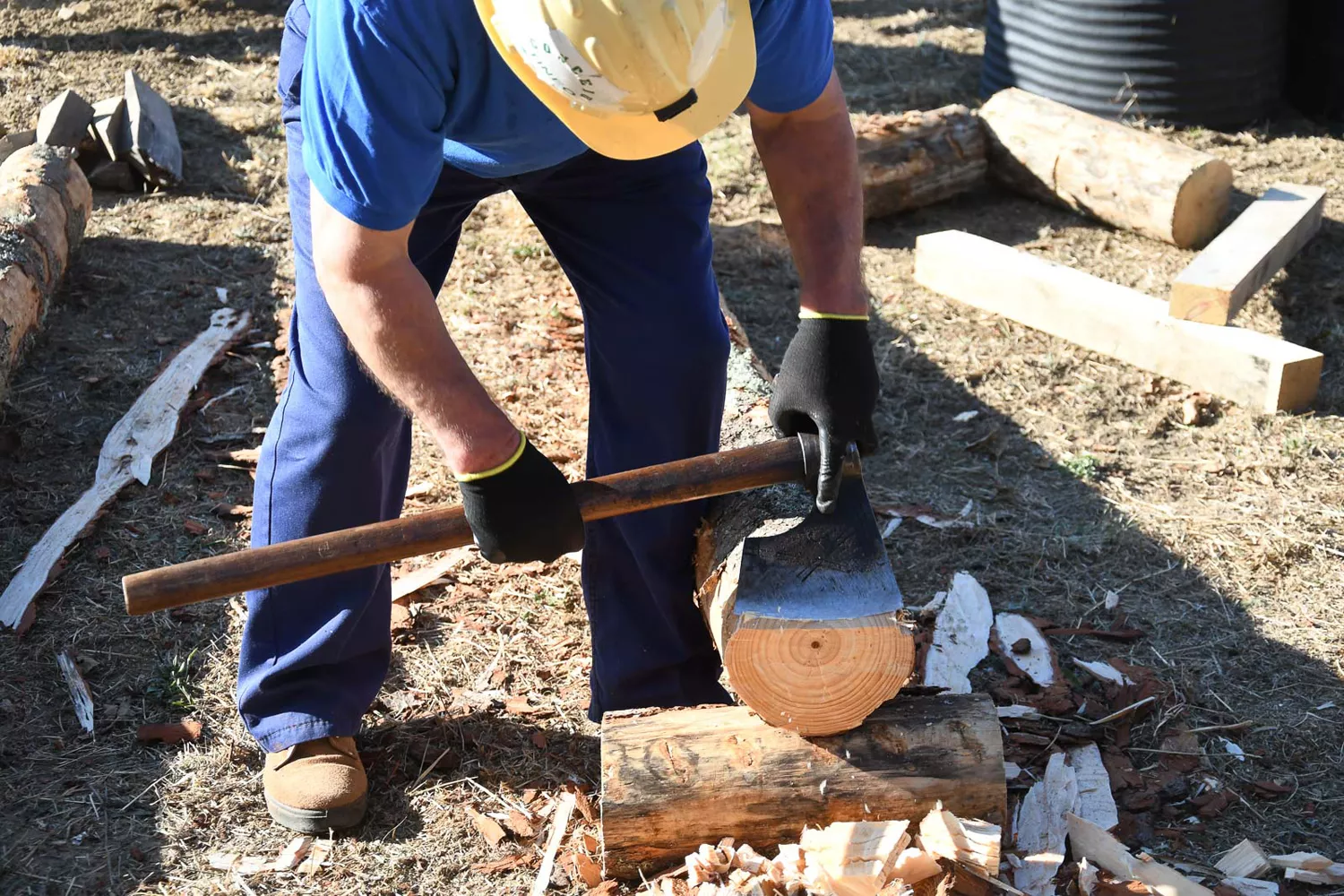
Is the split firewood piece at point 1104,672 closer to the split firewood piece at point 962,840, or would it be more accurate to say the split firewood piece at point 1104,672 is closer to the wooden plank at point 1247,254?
the split firewood piece at point 962,840

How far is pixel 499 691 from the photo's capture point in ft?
10.9

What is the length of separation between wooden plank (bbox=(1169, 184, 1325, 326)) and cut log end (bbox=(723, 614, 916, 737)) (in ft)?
9.01

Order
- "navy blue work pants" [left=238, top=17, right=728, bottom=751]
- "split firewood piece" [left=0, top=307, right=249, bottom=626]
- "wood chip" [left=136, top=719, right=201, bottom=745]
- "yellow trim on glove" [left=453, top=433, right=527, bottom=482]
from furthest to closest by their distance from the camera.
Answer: "split firewood piece" [left=0, top=307, right=249, bottom=626], "wood chip" [left=136, top=719, right=201, bottom=745], "navy blue work pants" [left=238, top=17, right=728, bottom=751], "yellow trim on glove" [left=453, top=433, right=527, bottom=482]

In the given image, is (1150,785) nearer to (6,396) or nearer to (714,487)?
(714,487)

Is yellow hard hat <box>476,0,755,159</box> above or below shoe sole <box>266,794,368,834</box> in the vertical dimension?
above

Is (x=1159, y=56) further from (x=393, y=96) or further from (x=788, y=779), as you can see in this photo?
(x=393, y=96)

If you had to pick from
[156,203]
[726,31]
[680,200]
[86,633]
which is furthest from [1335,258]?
[156,203]

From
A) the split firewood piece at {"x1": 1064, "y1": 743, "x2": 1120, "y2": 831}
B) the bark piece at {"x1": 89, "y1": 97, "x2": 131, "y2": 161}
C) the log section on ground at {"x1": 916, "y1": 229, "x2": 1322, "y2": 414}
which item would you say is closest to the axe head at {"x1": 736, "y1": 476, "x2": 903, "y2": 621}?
the split firewood piece at {"x1": 1064, "y1": 743, "x2": 1120, "y2": 831}

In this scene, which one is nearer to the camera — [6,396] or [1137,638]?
[1137,638]

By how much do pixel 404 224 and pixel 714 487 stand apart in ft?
2.66

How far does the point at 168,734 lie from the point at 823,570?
5.82 ft

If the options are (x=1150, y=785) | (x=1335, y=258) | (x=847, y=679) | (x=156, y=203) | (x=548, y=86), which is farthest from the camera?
(x=156, y=203)

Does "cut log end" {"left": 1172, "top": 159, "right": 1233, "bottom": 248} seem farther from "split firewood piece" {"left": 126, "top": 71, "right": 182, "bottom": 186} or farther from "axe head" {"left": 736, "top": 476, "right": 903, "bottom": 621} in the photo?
"split firewood piece" {"left": 126, "top": 71, "right": 182, "bottom": 186}

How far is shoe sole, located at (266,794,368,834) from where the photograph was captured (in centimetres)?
285
